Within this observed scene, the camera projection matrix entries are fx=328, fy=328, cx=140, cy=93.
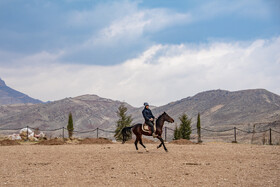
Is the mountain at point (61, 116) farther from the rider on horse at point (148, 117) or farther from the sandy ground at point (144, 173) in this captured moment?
the sandy ground at point (144, 173)

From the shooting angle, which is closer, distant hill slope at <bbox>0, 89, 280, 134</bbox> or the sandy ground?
A: the sandy ground

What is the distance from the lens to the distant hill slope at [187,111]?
3812 inches

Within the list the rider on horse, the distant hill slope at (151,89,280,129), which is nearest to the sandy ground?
the rider on horse

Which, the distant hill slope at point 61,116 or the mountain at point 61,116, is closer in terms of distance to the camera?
the mountain at point 61,116

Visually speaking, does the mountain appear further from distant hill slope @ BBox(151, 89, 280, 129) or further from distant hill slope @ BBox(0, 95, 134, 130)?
distant hill slope @ BBox(151, 89, 280, 129)

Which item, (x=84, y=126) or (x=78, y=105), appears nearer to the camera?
(x=84, y=126)

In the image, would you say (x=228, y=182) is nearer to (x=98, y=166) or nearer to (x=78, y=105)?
(x=98, y=166)

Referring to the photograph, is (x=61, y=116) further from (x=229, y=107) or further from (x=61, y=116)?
(x=229, y=107)

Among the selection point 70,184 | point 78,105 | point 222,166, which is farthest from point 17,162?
point 78,105

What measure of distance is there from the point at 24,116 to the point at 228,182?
487ft

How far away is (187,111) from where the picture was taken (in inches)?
4786

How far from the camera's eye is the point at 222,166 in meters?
12.4

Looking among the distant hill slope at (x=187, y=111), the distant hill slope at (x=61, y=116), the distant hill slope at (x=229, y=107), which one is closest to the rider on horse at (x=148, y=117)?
the distant hill slope at (x=229, y=107)

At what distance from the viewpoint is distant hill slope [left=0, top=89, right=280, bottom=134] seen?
96812 millimetres
